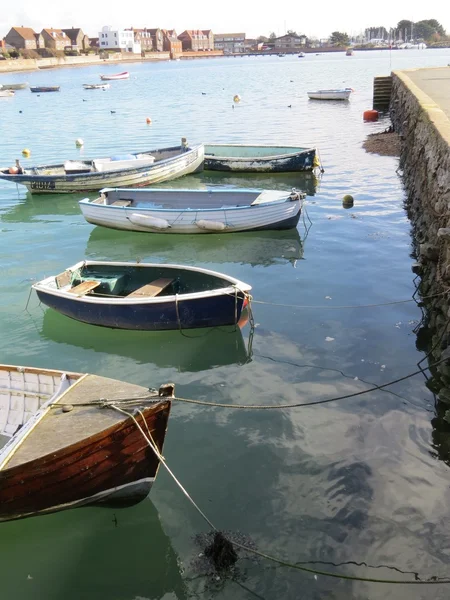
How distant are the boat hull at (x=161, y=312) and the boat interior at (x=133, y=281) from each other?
1.22ft

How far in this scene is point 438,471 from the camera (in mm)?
7074

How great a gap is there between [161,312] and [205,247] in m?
5.92

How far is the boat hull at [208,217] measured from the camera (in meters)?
15.6

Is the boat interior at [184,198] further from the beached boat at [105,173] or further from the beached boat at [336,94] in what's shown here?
the beached boat at [336,94]

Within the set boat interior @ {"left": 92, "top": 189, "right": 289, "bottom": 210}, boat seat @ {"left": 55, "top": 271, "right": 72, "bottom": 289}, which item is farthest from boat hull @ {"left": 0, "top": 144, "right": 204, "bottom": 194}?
boat seat @ {"left": 55, "top": 271, "right": 72, "bottom": 289}

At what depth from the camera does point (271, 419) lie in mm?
8297

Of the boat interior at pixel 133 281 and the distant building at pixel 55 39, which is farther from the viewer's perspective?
the distant building at pixel 55 39

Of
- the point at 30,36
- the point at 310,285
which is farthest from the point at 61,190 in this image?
the point at 30,36

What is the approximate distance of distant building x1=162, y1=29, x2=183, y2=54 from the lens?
192 meters

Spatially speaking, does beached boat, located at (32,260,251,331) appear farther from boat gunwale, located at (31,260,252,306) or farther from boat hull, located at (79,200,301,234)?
boat hull, located at (79,200,301,234)

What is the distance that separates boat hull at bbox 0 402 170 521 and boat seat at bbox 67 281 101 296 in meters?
5.12

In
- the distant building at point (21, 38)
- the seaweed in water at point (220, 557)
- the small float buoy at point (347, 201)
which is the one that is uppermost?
the distant building at point (21, 38)

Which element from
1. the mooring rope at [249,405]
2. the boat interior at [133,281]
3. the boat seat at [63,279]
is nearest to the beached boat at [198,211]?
the boat interior at [133,281]

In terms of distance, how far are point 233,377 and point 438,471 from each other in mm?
3592
